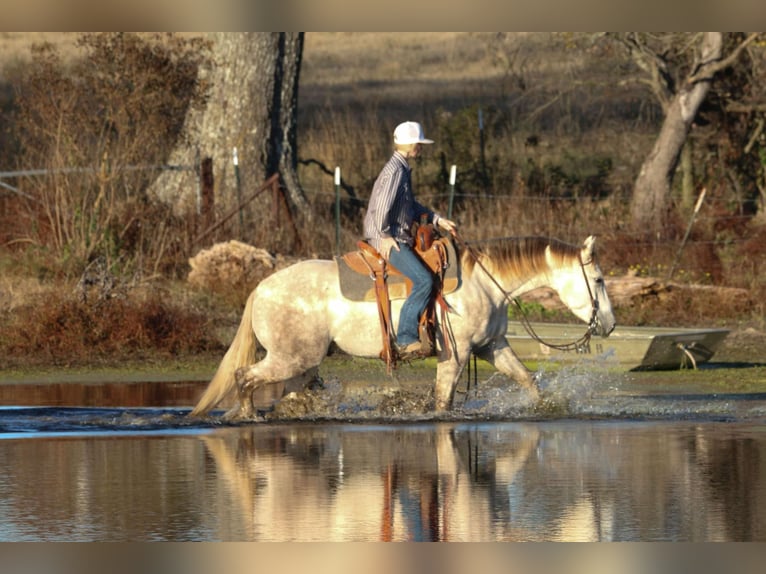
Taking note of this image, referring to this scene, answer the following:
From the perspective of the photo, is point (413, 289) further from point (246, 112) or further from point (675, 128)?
point (246, 112)

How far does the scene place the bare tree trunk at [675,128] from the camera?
27.3 metres

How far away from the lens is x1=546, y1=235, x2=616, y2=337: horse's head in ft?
48.8

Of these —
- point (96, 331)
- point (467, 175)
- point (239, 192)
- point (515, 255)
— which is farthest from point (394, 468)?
point (467, 175)

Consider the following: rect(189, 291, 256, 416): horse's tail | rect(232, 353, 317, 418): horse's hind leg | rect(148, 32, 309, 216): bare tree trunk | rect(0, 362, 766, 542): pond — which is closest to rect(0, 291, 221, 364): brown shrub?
rect(0, 362, 766, 542): pond

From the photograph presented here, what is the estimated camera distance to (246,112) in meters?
28.4

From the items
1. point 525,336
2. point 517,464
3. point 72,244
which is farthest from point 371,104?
point 517,464

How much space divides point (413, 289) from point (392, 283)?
0.25m

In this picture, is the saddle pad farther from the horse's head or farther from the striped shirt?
the horse's head

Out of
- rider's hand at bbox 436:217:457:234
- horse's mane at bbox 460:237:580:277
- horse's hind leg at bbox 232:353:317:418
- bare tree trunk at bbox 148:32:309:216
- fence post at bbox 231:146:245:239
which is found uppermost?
bare tree trunk at bbox 148:32:309:216

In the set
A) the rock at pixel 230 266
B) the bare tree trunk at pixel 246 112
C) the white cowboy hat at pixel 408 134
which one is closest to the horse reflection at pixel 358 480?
the white cowboy hat at pixel 408 134

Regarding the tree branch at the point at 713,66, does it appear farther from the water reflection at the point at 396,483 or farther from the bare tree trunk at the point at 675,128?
the water reflection at the point at 396,483

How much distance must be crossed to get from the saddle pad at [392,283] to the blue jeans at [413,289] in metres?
0.14

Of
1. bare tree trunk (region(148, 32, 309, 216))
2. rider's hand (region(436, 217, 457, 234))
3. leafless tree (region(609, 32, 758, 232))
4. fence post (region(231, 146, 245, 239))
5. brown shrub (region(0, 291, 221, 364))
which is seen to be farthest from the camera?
bare tree trunk (region(148, 32, 309, 216))

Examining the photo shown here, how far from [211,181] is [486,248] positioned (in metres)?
12.8
